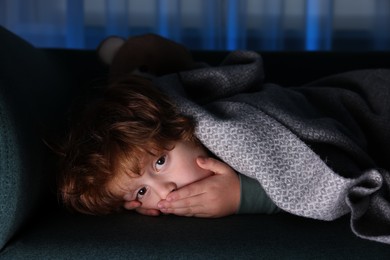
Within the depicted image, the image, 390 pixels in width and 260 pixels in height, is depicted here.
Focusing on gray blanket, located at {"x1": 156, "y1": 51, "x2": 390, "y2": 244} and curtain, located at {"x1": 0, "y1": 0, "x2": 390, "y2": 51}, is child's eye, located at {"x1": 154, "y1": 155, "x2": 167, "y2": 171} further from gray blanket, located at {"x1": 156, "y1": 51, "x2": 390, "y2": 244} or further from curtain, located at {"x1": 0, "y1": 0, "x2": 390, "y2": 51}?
curtain, located at {"x1": 0, "y1": 0, "x2": 390, "y2": 51}

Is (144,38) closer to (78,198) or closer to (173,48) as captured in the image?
(173,48)

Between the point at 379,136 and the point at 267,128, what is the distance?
325mm

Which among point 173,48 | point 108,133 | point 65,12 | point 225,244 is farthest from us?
point 65,12

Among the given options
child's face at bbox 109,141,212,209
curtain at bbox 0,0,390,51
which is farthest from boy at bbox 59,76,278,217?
curtain at bbox 0,0,390,51

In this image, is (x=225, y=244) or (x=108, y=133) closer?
(x=225, y=244)

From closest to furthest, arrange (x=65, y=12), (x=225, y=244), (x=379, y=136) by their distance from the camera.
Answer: (x=225, y=244) → (x=379, y=136) → (x=65, y=12)

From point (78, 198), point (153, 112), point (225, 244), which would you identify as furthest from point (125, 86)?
point (225, 244)

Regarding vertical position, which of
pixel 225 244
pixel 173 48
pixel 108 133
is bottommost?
pixel 225 244

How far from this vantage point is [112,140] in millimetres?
919

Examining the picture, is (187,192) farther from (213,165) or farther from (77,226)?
(77,226)

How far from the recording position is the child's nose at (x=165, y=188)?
92 cm

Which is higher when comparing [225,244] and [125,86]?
[125,86]

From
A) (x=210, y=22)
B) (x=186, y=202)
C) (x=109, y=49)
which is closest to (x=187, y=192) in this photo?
(x=186, y=202)

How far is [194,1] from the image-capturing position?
Answer: 2270mm
